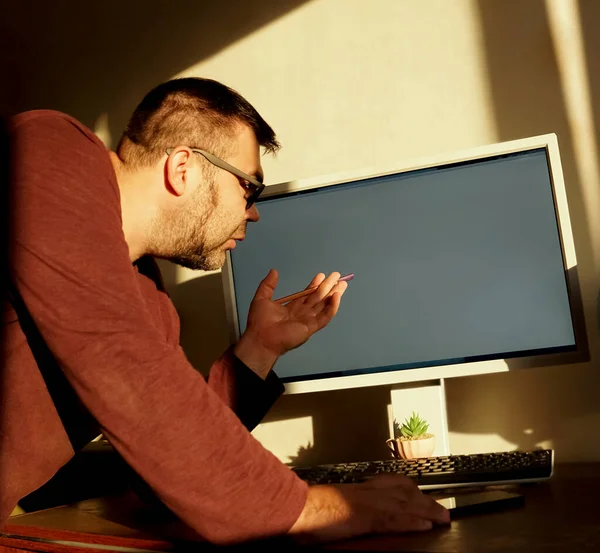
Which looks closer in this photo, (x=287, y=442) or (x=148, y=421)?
(x=148, y=421)

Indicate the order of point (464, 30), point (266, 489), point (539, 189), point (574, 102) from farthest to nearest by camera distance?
point (464, 30)
point (574, 102)
point (539, 189)
point (266, 489)

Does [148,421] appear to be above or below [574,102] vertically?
below

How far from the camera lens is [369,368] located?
4.35ft

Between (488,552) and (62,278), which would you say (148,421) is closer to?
(62,278)

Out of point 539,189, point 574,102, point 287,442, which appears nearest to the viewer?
point 539,189

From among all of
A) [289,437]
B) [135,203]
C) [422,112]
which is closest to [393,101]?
[422,112]

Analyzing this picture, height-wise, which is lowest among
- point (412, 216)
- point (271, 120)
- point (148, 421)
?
point (148, 421)

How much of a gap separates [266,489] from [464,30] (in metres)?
1.07

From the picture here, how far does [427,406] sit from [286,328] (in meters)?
0.28

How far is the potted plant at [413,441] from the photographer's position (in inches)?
48.3

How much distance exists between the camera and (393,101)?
5.12 feet

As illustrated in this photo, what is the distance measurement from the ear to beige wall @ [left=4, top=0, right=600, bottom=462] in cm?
49

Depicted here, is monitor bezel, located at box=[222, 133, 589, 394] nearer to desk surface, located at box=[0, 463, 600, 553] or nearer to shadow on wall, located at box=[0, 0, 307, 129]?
desk surface, located at box=[0, 463, 600, 553]

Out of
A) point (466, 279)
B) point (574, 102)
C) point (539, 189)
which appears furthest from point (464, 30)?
point (466, 279)
